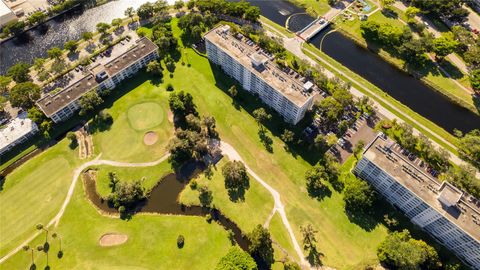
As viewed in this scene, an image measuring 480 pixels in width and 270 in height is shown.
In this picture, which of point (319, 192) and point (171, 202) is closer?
point (171, 202)

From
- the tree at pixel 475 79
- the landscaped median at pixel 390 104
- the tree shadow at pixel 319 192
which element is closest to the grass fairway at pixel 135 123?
the tree shadow at pixel 319 192

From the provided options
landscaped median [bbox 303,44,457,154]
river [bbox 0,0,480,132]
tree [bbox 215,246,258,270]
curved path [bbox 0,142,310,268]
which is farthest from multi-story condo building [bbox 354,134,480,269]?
tree [bbox 215,246,258,270]

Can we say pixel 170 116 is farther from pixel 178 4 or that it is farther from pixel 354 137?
pixel 354 137

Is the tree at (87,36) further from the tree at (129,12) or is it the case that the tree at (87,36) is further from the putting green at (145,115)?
the putting green at (145,115)

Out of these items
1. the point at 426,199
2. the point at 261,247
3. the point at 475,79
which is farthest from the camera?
the point at 475,79

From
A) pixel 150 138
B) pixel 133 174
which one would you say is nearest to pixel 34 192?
pixel 133 174

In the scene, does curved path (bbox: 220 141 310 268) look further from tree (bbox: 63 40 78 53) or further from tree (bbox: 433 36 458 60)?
tree (bbox: 433 36 458 60)
